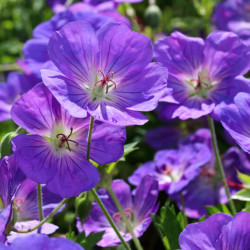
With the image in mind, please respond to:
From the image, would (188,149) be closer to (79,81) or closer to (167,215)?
(167,215)

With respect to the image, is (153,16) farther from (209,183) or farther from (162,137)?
(209,183)

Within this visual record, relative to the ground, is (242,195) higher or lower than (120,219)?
higher

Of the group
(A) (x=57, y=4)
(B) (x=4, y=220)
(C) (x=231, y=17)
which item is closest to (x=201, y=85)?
(B) (x=4, y=220)

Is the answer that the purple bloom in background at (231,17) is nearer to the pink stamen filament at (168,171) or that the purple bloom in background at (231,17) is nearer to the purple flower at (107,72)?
the pink stamen filament at (168,171)

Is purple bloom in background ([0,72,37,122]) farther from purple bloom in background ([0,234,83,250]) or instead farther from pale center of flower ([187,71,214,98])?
purple bloom in background ([0,234,83,250])

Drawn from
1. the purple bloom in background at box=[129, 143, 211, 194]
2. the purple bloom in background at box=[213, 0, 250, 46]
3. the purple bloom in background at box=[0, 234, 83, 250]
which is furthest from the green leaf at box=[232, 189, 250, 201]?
the purple bloom in background at box=[213, 0, 250, 46]
